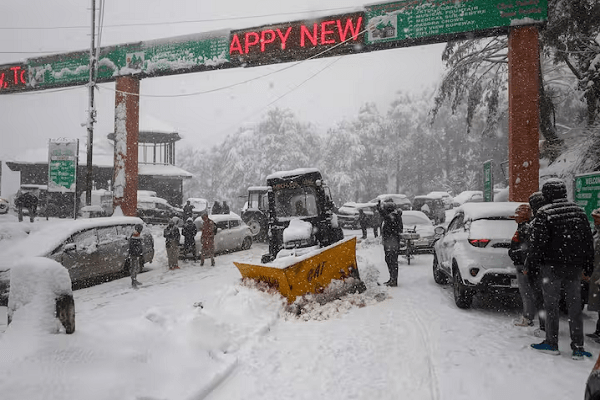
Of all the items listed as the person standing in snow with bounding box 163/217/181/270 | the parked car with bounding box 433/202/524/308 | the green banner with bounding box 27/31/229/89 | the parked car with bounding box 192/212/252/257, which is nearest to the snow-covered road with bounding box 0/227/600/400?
the parked car with bounding box 433/202/524/308

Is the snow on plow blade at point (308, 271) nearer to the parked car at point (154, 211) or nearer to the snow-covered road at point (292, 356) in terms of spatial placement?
the snow-covered road at point (292, 356)

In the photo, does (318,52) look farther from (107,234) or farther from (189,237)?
(107,234)

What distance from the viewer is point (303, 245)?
848 cm

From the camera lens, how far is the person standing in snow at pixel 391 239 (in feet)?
27.4

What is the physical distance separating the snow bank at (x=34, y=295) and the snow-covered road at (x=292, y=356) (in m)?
0.10

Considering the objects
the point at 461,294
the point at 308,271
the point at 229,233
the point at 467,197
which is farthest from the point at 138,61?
the point at 467,197

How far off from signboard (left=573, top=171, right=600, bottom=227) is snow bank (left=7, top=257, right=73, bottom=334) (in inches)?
322

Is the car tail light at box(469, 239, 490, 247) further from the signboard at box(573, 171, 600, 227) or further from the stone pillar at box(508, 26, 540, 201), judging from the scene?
the stone pillar at box(508, 26, 540, 201)

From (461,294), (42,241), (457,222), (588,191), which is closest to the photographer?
(461,294)

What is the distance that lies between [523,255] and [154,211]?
846 inches

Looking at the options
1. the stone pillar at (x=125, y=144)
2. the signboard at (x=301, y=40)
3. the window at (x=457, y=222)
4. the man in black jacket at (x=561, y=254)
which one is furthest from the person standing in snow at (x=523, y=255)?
the stone pillar at (x=125, y=144)

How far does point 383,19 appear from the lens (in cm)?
1224

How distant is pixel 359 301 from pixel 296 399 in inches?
136

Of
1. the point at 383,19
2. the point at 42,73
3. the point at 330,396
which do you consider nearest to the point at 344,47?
the point at 383,19
